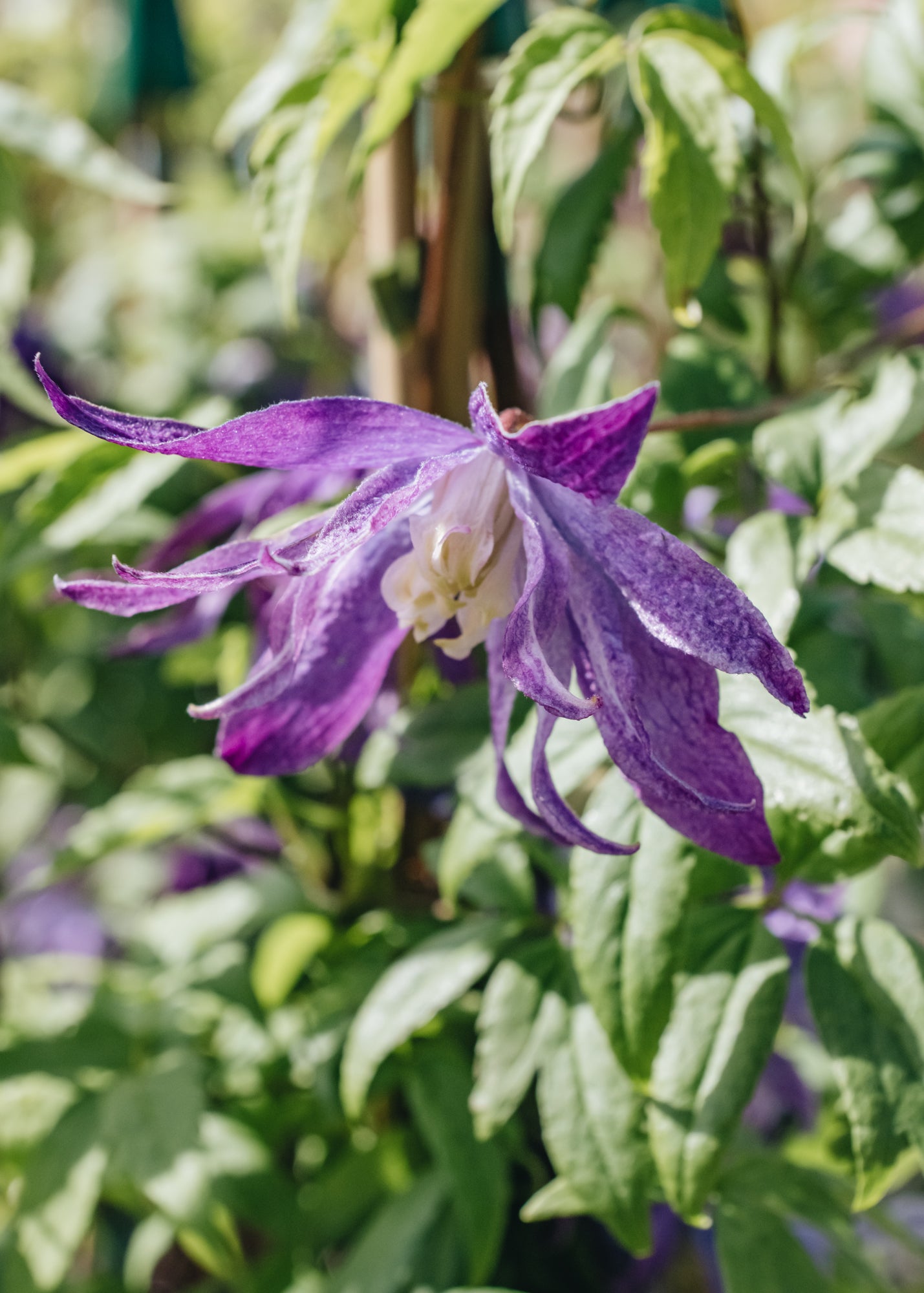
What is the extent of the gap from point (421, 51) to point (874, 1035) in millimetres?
516

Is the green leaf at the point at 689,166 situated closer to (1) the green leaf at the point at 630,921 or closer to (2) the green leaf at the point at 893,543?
(2) the green leaf at the point at 893,543

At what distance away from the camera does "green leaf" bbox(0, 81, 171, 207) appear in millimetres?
729

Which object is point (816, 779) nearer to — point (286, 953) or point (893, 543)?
point (893, 543)

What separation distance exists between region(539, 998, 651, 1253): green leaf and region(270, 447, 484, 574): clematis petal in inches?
11.7

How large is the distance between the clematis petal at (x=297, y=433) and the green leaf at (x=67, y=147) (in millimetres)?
391

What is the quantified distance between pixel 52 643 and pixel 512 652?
927 millimetres

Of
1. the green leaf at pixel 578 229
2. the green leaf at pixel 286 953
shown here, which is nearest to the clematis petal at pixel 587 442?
the green leaf at pixel 578 229

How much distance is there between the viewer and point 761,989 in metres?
0.52

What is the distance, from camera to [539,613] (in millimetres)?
401

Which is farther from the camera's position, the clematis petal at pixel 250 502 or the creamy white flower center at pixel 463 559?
the clematis petal at pixel 250 502

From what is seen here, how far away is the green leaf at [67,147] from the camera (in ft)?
2.39

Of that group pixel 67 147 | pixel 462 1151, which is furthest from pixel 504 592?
pixel 67 147

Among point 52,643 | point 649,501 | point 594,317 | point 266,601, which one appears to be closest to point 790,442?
point 649,501

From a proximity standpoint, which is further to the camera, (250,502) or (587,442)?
(250,502)
